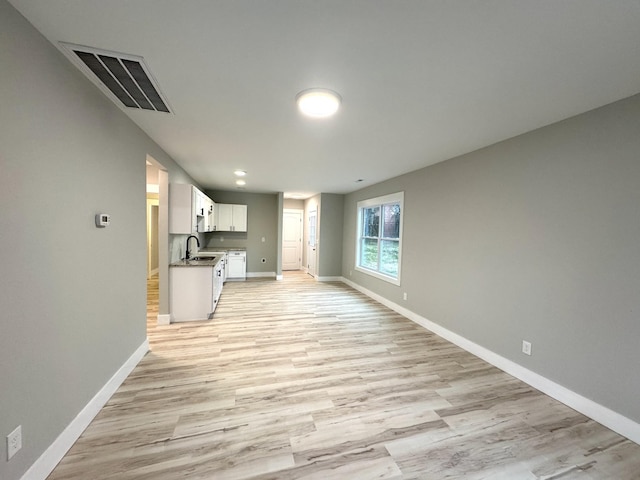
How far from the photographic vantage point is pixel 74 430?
1.71m

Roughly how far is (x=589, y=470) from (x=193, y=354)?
343 cm

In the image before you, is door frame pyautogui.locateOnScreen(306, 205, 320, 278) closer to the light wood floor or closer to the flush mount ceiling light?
the light wood floor

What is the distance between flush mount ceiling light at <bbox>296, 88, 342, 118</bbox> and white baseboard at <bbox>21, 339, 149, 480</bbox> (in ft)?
8.99

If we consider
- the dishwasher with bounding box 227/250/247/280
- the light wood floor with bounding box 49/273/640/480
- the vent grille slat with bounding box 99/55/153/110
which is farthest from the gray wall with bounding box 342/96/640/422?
the dishwasher with bounding box 227/250/247/280

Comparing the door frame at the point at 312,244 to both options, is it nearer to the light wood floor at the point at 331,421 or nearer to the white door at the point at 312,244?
the white door at the point at 312,244

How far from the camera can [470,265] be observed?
3.24m

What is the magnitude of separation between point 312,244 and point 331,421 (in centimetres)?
626

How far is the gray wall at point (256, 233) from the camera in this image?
7449 millimetres

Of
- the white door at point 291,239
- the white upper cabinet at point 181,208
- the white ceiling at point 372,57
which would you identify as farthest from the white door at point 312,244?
the white ceiling at point 372,57

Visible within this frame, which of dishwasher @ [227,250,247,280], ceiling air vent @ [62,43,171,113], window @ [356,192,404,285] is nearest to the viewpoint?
ceiling air vent @ [62,43,171,113]

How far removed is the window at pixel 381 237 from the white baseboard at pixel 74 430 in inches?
160

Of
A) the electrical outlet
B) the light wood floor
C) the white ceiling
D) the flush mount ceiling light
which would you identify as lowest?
the light wood floor

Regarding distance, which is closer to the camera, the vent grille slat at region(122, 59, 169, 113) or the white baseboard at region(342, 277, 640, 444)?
the vent grille slat at region(122, 59, 169, 113)

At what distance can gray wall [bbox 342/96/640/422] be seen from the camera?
1.92m
